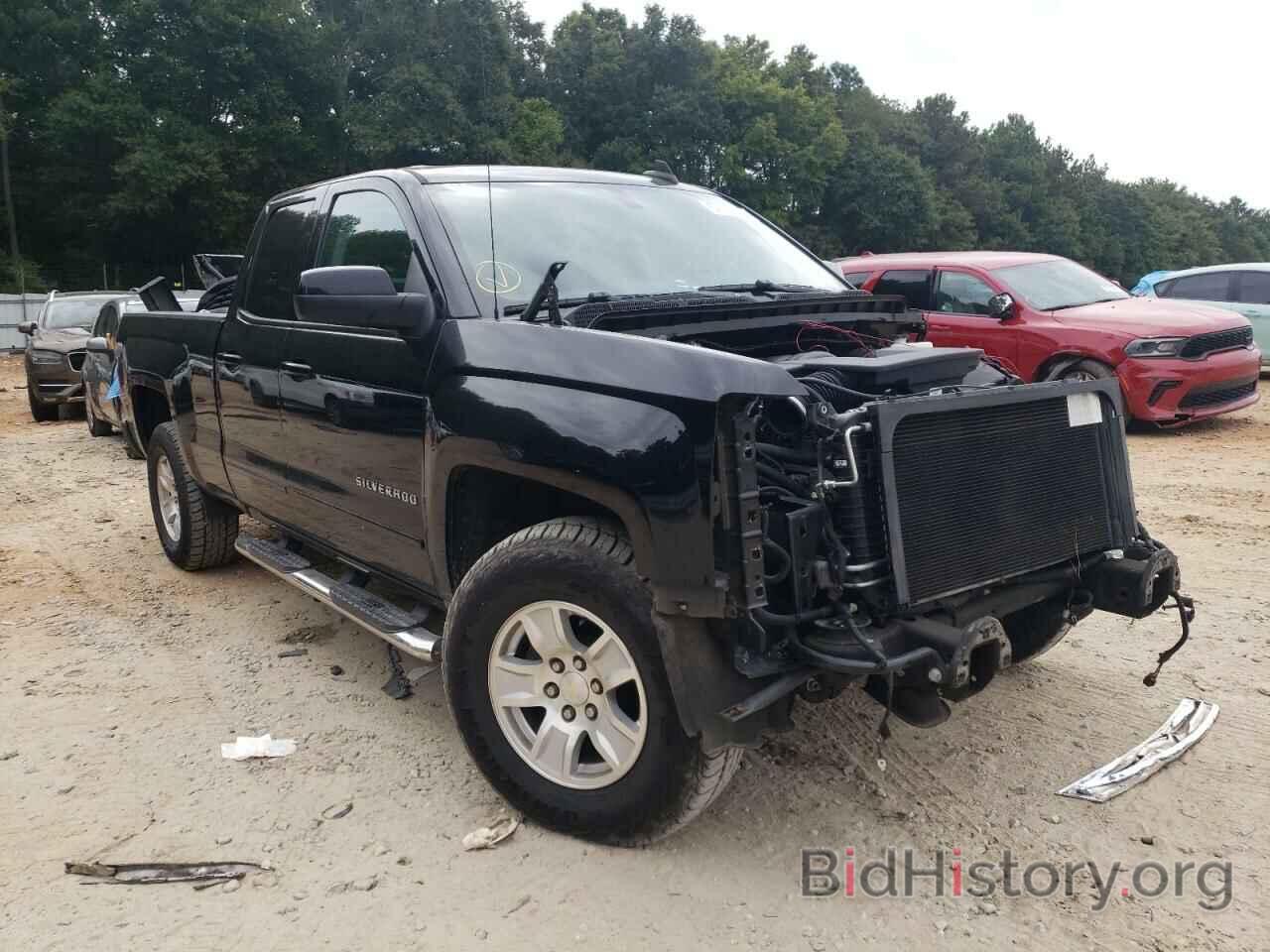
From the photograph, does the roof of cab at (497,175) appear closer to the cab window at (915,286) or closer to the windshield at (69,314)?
the cab window at (915,286)

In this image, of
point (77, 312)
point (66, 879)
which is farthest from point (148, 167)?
point (66, 879)

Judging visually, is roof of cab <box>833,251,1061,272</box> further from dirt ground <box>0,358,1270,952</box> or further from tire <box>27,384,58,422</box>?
tire <box>27,384,58,422</box>

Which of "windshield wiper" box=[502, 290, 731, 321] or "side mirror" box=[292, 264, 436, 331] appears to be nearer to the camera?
"side mirror" box=[292, 264, 436, 331]

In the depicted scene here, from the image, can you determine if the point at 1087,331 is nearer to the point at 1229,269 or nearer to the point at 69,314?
the point at 1229,269

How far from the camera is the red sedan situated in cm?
923

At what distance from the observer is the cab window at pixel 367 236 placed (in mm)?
3594

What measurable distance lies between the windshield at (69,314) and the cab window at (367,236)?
1135 centimetres

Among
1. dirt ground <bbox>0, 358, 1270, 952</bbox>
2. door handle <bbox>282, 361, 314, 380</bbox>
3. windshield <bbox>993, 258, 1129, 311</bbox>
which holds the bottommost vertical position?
dirt ground <bbox>0, 358, 1270, 952</bbox>

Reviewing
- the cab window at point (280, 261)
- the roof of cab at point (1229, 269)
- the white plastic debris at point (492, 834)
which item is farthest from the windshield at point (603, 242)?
the roof of cab at point (1229, 269)

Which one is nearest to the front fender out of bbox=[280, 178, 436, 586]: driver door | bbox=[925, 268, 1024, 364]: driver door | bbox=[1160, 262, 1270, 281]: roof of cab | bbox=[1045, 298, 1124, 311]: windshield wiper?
bbox=[280, 178, 436, 586]: driver door

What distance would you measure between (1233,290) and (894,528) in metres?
13.8

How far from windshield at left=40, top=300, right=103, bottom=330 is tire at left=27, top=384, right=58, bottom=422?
0.98 m

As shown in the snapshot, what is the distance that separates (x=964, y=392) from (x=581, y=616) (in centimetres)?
129

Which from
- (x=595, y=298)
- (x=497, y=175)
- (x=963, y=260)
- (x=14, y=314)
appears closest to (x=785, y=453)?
(x=595, y=298)
